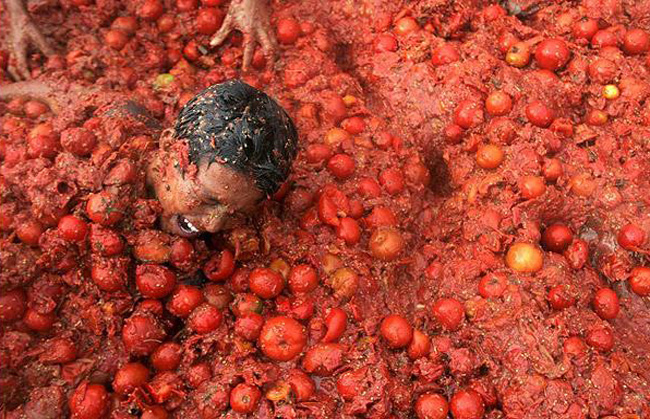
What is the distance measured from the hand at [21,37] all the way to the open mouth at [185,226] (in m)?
1.73

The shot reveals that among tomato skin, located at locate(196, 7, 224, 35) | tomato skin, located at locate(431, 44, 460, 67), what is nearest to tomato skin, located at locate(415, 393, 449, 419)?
tomato skin, located at locate(431, 44, 460, 67)

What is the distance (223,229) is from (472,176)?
5.55 feet

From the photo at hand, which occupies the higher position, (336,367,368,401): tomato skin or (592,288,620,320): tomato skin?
(336,367,368,401): tomato skin

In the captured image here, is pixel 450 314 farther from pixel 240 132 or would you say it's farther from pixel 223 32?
pixel 223 32

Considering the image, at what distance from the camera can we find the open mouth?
10.9 ft

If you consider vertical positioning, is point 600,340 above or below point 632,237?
below

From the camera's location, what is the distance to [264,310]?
11.1ft

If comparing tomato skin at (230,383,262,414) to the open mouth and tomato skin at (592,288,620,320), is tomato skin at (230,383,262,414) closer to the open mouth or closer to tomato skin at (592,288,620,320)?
the open mouth

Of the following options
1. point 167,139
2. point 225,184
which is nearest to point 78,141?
point 167,139

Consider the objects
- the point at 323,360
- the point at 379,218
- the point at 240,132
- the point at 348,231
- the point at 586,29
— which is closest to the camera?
the point at 240,132

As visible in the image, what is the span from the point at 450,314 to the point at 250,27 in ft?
7.89

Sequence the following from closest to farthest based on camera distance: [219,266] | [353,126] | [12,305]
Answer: [12,305], [219,266], [353,126]

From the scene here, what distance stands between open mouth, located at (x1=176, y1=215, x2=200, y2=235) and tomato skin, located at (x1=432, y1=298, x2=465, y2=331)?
1.44m

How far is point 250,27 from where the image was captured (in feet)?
14.0
